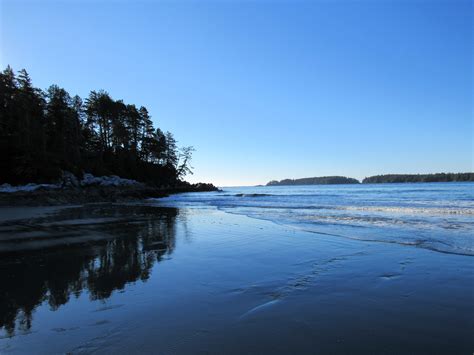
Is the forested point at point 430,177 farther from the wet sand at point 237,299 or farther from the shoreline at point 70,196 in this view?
the wet sand at point 237,299

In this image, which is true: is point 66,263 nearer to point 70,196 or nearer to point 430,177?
point 70,196

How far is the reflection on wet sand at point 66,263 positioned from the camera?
16.1 ft

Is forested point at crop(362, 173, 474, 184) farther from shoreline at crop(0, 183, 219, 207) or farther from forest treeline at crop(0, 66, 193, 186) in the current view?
shoreline at crop(0, 183, 219, 207)

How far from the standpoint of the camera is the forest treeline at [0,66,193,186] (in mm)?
33750

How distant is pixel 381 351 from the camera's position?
320cm

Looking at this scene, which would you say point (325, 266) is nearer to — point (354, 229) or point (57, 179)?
point (354, 229)

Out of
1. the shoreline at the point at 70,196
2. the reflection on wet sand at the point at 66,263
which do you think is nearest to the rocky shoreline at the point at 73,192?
the shoreline at the point at 70,196

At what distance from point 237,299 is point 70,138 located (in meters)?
50.3

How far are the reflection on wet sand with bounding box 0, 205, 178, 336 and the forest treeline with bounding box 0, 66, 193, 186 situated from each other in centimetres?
2455

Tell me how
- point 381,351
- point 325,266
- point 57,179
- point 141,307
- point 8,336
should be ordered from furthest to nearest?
point 57,179
point 325,266
point 141,307
point 8,336
point 381,351

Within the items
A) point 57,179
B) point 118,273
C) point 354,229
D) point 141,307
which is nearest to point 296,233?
point 354,229

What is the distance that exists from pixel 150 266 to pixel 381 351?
5242 millimetres

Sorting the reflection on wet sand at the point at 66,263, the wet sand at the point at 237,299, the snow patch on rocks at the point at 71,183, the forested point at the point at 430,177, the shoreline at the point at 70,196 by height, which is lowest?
the wet sand at the point at 237,299

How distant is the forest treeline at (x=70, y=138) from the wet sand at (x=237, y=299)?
30.4 m
